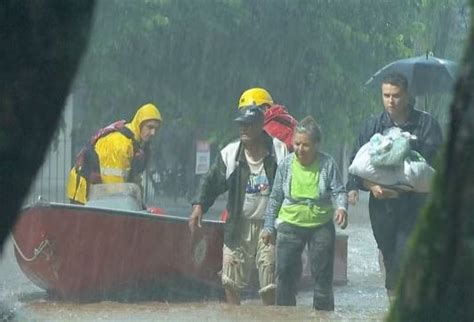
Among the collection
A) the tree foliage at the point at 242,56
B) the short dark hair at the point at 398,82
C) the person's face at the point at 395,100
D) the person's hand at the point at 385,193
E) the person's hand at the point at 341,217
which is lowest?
the person's hand at the point at 341,217

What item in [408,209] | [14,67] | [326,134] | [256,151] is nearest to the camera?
A: [14,67]

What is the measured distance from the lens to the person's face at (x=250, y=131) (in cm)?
847

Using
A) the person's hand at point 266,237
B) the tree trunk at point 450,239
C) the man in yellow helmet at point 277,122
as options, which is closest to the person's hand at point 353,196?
the person's hand at point 266,237

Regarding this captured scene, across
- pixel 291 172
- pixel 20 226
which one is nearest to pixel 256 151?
pixel 291 172

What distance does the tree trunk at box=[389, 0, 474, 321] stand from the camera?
204 centimetres

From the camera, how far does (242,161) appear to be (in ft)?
28.2

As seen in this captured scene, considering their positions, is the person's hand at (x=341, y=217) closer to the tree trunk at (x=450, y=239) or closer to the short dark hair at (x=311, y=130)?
the short dark hair at (x=311, y=130)

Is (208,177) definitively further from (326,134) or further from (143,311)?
(326,134)

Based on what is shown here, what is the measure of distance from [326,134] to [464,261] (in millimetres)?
17875

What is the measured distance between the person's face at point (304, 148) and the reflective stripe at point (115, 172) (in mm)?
1943

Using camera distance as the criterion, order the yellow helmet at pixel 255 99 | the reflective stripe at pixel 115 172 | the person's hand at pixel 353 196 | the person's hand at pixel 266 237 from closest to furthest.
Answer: the person's hand at pixel 353 196 → the person's hand at pixel 266 237 → the yellow helmet at pixel 255 99 → the reflective stripe at pixel 115 172

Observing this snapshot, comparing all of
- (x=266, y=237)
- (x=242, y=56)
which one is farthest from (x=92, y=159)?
(x=242, y=56)

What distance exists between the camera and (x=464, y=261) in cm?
204

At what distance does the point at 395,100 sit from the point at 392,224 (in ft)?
2.61
